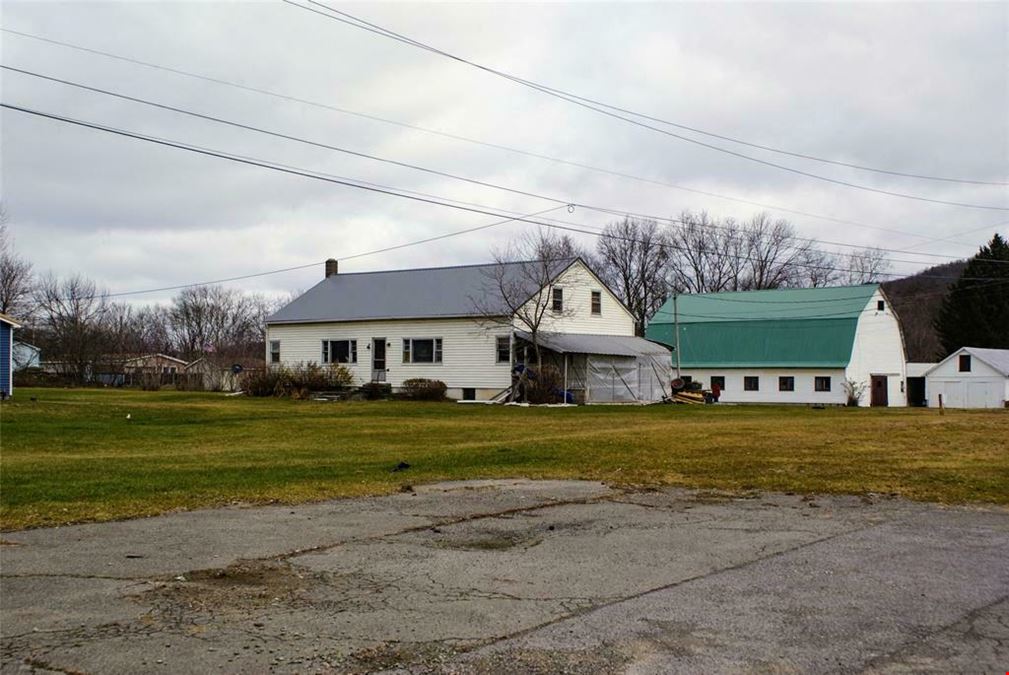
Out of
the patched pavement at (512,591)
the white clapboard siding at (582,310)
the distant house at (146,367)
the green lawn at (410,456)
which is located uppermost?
the white clapboard siding at (582,310)

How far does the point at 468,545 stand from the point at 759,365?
2062 inches

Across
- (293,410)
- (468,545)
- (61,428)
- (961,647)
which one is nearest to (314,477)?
(468,545)

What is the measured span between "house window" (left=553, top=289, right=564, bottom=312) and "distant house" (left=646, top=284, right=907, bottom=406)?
1546 centimetres

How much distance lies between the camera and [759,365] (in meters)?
58.3

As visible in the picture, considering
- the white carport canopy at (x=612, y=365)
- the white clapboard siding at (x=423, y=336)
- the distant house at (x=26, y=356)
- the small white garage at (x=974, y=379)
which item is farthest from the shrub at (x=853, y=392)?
the distant house at (x=26, y=356)

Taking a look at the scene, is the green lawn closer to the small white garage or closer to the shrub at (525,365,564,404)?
the shrub at (525,365,564,404)

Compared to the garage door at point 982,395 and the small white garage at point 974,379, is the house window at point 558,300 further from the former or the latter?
the garage door at point 982,395

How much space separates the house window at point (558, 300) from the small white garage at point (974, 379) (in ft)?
105

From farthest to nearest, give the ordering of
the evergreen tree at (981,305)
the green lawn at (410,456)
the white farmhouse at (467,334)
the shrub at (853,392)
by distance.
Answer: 1. the evergreen tree at (981,305)
2. the shrub at (853,392)
3. the white farmhouse at (467,334)
4. the green lawn at (410,456)

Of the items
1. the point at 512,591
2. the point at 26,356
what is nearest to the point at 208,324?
the point at 26,356

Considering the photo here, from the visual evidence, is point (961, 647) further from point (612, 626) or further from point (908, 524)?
point (908, 524)

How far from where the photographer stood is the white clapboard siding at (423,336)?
42062 mm

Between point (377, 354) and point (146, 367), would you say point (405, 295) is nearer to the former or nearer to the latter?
point (377, 354)

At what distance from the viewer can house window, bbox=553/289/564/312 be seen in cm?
4309
